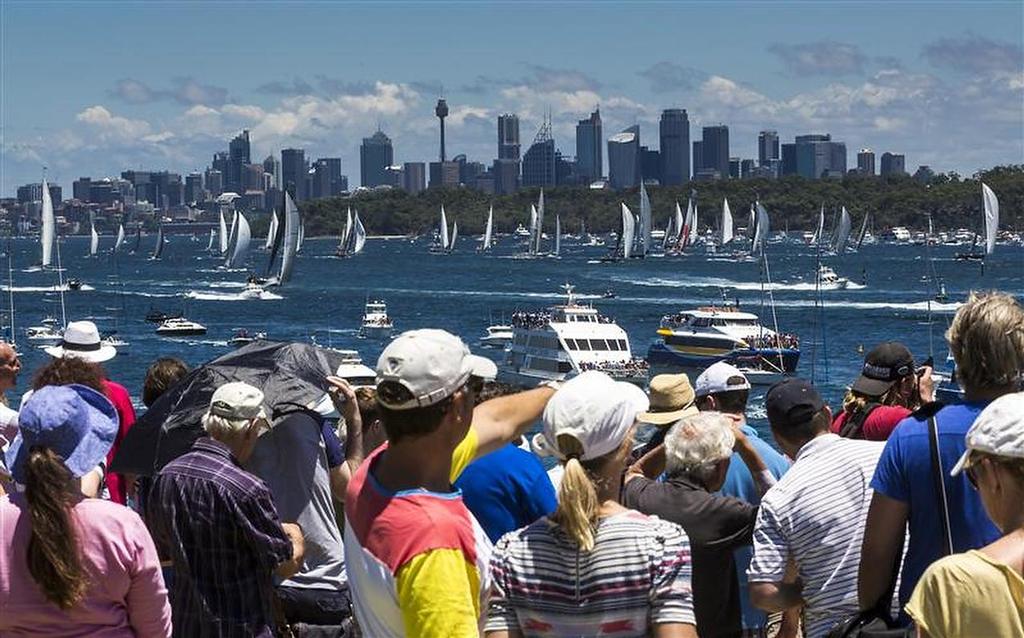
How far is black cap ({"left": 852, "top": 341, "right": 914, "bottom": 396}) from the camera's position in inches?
247

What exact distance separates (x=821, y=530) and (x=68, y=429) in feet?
6.97

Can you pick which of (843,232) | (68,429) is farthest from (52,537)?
(843,232)

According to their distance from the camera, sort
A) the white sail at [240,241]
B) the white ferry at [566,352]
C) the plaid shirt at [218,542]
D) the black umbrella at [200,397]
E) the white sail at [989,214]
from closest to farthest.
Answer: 1. the plaid shirt at [218,542]
2. the black umbrella at [200,397]
3. the white ferry at [566,352]
4. the white sail at [989,214]
5. the white sail at [240,241]

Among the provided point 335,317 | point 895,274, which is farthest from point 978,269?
Answer: point 335,317

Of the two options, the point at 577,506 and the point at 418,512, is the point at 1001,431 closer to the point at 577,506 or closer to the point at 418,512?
the point at 577,506

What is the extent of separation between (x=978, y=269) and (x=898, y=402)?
151 metres

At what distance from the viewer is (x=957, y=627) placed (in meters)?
3.55

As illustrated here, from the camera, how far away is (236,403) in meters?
5.23

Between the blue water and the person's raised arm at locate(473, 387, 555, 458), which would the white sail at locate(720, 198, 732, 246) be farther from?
the person's raised arm at locate(473, 387, 555, 458)

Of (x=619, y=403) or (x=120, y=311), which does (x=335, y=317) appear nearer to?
(x=120, y=311)

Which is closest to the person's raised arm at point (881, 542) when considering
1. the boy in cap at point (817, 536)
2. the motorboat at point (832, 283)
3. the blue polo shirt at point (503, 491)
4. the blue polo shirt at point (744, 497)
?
the boy in cap at point (817, 536)

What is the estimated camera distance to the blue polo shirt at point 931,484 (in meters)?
4.42

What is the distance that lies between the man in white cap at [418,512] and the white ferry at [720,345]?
5235cm

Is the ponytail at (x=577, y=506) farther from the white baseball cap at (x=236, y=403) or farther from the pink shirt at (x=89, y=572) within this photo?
the white baseball cap at (x=236, y=403)
